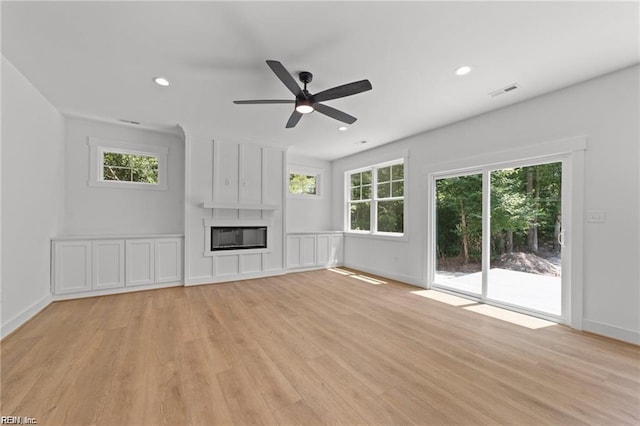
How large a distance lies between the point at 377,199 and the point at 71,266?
17.6ft

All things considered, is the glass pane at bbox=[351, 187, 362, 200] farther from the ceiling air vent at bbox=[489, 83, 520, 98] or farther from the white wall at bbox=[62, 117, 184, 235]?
the white wall at bbox=[62, 117, 184, 235]

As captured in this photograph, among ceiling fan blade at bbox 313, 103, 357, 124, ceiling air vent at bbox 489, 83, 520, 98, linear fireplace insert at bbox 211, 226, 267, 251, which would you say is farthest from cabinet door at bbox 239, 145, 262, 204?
ceiling air vent at bbox 489, 83, 520, 98

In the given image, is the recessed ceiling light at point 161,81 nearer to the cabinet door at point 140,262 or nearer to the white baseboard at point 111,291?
the cabinet door at point 140,262

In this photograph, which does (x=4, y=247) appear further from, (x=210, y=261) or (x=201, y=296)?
(x=210, y=261)

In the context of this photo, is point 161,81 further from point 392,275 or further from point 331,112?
point 392,275

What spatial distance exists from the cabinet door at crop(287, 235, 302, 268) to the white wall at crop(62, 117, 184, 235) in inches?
85.4

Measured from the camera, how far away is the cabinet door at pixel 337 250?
21.0ft

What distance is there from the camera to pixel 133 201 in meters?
4.65

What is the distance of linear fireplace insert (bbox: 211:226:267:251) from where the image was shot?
489 centimetres

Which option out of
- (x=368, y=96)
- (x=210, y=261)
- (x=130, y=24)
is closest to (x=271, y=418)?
(x=130, y=24)

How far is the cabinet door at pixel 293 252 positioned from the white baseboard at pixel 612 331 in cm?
455

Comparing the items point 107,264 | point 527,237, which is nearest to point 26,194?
point 107,264

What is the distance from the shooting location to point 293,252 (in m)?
5.88

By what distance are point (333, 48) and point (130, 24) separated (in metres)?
1.62
